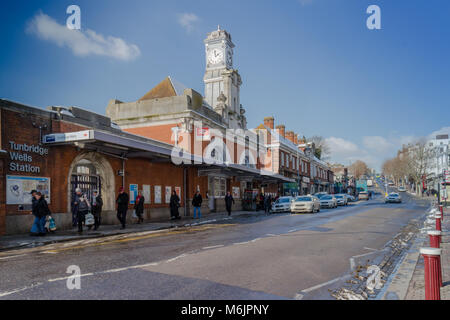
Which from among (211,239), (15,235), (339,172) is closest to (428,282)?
(211,239)

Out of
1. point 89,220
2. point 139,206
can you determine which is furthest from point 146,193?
point 89,220

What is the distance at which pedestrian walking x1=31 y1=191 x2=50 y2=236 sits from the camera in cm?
1336

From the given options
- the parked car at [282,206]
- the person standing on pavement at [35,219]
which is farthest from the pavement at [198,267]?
the parked car at [282,206]

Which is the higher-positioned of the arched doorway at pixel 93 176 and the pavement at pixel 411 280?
the arched doorway at pixel 93 176

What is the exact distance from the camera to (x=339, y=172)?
118750mm

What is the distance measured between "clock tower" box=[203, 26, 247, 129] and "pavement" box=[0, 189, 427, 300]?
29.4m

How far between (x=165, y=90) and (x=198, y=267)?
92.6 feet

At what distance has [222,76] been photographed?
1683 inches

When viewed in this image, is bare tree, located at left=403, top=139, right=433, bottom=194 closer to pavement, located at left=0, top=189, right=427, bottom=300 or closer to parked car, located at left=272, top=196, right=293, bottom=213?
parked car, located at left=272, top=196, right=293, bottom=213

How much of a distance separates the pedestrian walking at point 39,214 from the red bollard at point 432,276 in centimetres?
1286

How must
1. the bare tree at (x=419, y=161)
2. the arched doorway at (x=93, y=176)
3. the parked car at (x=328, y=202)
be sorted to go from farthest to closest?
the bare tree at (x=419, y=161), the parked car at (x=328, y=202), the arched doorway at (x=93, y=176)

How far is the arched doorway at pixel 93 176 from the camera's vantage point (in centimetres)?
1712

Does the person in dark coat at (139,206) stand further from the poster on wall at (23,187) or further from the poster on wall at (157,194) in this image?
the poster on wall at (23,187)
